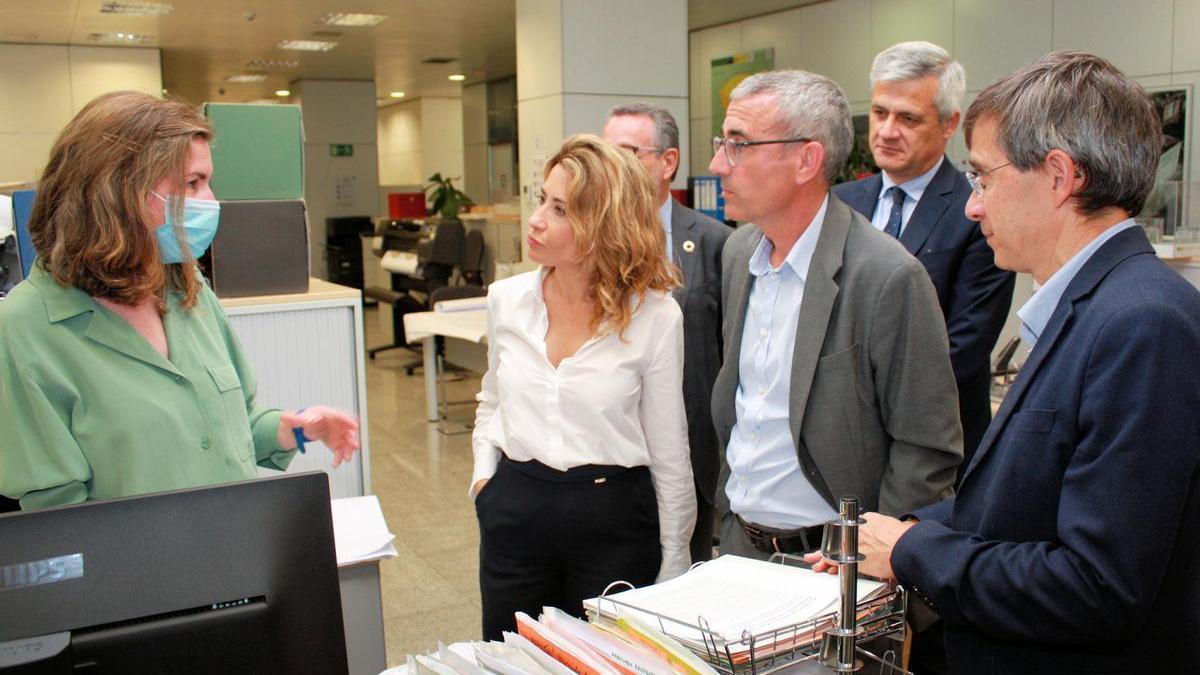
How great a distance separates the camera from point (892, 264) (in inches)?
73.3

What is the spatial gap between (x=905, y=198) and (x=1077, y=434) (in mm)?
1508

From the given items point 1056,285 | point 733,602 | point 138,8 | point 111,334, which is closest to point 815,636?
point 733,602

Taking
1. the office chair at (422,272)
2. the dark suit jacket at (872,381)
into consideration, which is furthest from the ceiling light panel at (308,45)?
the dark suit jacket at (872,381)

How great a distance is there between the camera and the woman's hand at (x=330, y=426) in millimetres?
1929

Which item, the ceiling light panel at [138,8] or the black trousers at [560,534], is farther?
the ceiling light panel at [138,8]

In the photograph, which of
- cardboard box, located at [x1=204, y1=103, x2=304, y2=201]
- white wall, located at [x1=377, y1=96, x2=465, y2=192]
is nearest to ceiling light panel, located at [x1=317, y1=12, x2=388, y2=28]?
white wall, located at [x1=377, y1=96, x2=465, y2=192]

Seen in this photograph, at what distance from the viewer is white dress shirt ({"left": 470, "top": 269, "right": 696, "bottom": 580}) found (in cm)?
212

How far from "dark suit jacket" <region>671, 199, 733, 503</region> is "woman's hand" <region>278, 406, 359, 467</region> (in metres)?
0.91

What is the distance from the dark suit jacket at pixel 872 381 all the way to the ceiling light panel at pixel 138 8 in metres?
8.96

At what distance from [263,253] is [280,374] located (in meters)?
0.38

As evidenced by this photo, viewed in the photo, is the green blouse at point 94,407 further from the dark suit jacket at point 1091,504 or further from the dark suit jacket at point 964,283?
the dark suit jacket at point 964,283

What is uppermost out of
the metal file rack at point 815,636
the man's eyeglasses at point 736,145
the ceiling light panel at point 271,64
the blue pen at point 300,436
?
the ceiling light panel at point 271,64

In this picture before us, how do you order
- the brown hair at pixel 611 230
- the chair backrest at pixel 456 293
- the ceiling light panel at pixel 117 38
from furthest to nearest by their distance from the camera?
the ceiling light panel at pixel 117 38 → the chair backrest at pixel 456 293 → the brown hair at pixel 611 230

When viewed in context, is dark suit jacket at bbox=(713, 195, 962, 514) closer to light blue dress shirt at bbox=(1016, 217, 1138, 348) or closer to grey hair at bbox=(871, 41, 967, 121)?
light blue dress shirt at bbox=(1016, 217, 1138, 348)
